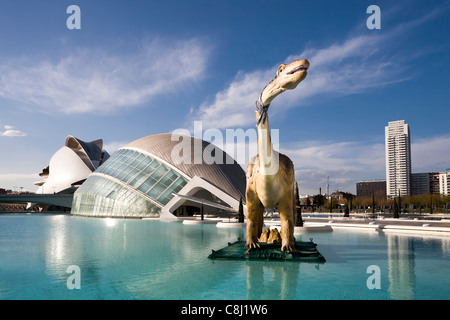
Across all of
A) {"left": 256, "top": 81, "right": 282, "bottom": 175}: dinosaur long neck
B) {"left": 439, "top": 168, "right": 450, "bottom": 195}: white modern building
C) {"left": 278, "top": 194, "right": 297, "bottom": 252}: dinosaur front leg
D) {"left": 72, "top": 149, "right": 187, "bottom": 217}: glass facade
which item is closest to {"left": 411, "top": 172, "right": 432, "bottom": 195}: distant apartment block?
{"left": 439, "top": 168, "right": 450, "bottom": 195}: white modern building

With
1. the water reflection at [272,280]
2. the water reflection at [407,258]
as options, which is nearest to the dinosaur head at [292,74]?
the water reflection at [272,280]

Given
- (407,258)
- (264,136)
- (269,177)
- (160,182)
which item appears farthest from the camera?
(160,182)

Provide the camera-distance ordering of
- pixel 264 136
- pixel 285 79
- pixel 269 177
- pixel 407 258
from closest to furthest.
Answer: pixel 285 79, pixel 264 136, pixel 269 177, pixel 407 258

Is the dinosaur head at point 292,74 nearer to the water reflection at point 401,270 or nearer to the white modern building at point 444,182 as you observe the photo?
the water reflection at point 401,270

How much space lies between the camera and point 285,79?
893 centimetres

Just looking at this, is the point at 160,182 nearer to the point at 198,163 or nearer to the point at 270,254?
the point at 198,163

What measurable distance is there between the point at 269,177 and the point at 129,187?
31.6 meters

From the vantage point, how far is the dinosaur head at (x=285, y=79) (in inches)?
332

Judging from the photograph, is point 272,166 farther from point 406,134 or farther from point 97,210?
point 406,134

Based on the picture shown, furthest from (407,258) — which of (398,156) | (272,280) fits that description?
(398,156)

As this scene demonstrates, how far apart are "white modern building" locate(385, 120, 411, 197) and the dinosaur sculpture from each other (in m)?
147

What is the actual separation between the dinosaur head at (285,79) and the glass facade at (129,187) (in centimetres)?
2959
